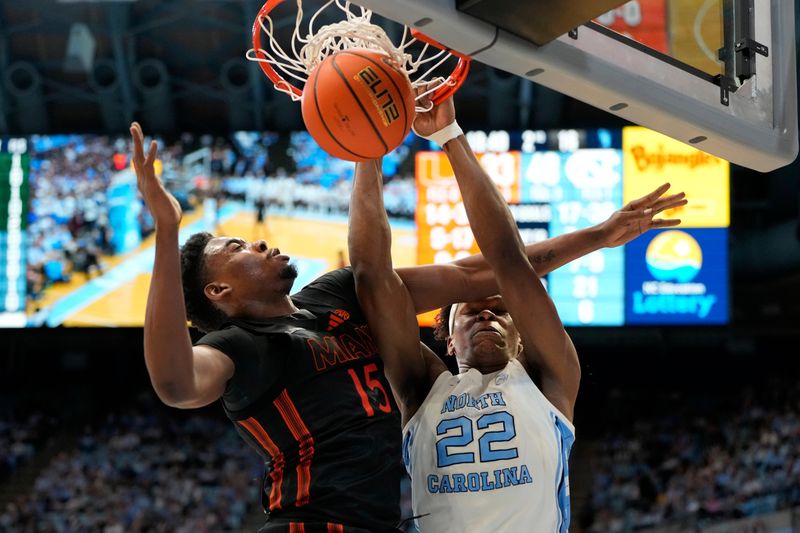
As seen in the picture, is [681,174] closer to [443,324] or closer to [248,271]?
[443,324]

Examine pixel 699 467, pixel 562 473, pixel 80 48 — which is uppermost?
pixel 80 48

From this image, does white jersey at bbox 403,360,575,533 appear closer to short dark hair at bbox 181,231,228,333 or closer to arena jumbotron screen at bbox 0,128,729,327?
short dark hair at bbox 181,231,228,333

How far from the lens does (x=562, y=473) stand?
3.68 metres

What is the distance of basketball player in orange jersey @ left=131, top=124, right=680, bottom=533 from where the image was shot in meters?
2.68

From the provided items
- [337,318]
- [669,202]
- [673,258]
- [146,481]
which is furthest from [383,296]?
[146,481]

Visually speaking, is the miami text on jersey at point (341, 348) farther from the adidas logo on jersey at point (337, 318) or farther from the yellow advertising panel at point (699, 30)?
the yellow advertising panel at point (699, 30)

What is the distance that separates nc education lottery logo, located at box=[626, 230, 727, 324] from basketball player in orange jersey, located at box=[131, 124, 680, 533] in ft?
32.7

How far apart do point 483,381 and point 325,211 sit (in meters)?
A: 9.91

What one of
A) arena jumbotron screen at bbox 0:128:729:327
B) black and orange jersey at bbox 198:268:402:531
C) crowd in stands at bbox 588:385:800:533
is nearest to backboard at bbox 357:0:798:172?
black and orange jersey at bbox 198:268:402:531

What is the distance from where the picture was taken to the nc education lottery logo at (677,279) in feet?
43.0

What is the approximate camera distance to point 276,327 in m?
3.29

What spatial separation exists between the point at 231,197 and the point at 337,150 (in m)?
10.6

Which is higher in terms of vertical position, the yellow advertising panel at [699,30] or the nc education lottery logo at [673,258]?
the nc education lottery logo at [673,258]

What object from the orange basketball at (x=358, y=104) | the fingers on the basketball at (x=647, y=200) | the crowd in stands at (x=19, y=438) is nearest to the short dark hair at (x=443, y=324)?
the fingers on the basketball at (x=647, y=200)
